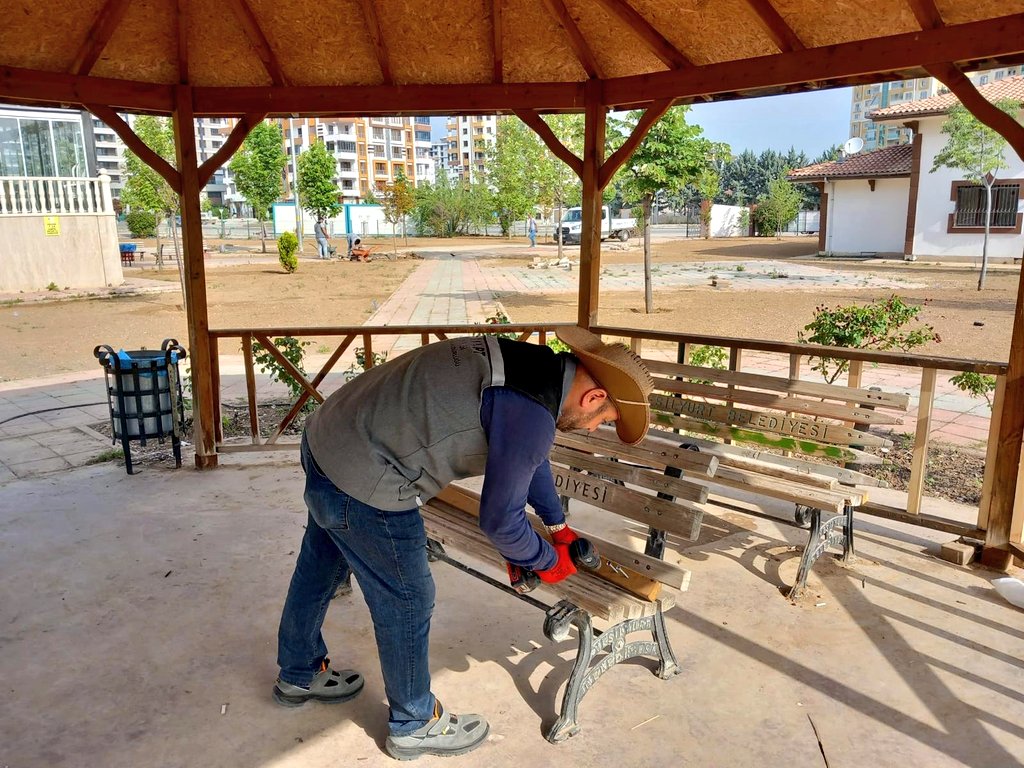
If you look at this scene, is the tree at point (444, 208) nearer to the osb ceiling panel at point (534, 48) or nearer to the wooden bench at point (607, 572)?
the osb ceiling panel at point (534, 48)

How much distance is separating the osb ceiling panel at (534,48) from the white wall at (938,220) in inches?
1015

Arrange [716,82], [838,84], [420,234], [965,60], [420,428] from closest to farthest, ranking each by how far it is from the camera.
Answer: [420,428] → [965,60] → [838,84] → [716,82] → [420,234]

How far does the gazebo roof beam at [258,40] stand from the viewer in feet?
16.6

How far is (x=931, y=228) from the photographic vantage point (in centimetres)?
2762

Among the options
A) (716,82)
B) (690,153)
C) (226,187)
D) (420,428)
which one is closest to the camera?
(420,428)

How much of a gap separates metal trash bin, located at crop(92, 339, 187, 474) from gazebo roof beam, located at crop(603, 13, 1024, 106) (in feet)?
13.0

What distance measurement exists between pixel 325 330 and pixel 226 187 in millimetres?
108938

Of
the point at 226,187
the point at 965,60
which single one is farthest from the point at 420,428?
the point at 226,187

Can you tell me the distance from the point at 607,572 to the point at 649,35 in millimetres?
3657

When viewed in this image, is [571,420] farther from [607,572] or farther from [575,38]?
[575,38]

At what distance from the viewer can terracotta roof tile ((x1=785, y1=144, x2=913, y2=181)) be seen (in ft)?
97.6

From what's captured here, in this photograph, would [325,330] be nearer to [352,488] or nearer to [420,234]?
[352,488]

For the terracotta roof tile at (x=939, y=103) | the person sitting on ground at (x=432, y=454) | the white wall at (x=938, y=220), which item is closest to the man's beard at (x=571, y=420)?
the person sitting on ground at (x=432, y=454)

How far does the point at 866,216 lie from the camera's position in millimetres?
31375
